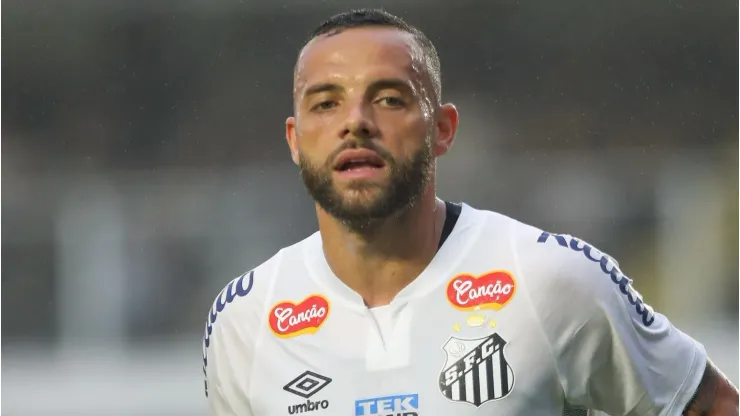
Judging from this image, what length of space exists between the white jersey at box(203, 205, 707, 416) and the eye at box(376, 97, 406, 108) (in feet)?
1.22

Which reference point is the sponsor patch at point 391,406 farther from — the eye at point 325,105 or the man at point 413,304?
the eye at point 325,105

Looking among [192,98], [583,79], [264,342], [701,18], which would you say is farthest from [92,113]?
[264,342]

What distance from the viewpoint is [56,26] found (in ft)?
33.9

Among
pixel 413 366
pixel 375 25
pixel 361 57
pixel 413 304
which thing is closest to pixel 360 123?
pixel 361 57

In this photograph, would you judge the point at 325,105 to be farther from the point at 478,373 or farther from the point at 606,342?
the point at 606,342

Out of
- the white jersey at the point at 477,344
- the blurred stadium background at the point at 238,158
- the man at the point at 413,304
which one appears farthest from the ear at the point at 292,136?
the blurred stadium background at the point at 238,158

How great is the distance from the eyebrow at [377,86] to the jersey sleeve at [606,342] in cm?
50

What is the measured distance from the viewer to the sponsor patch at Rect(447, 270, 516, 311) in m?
2.61

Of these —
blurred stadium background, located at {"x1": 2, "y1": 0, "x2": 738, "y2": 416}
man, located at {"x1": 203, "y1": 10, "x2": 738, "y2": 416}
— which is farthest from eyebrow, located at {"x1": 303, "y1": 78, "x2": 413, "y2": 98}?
blurred stadium background, located at {"x1": 2, "y1": 0, "x2": 738, "y2": 416}

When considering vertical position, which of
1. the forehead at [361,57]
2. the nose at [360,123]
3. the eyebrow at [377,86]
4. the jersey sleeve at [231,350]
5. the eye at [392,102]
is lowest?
the jersey sleeve at [231,350]

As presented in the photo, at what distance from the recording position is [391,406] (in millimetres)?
2529

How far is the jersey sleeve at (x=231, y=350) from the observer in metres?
2.77

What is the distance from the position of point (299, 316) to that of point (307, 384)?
0.62 feet

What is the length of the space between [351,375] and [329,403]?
8 cm
